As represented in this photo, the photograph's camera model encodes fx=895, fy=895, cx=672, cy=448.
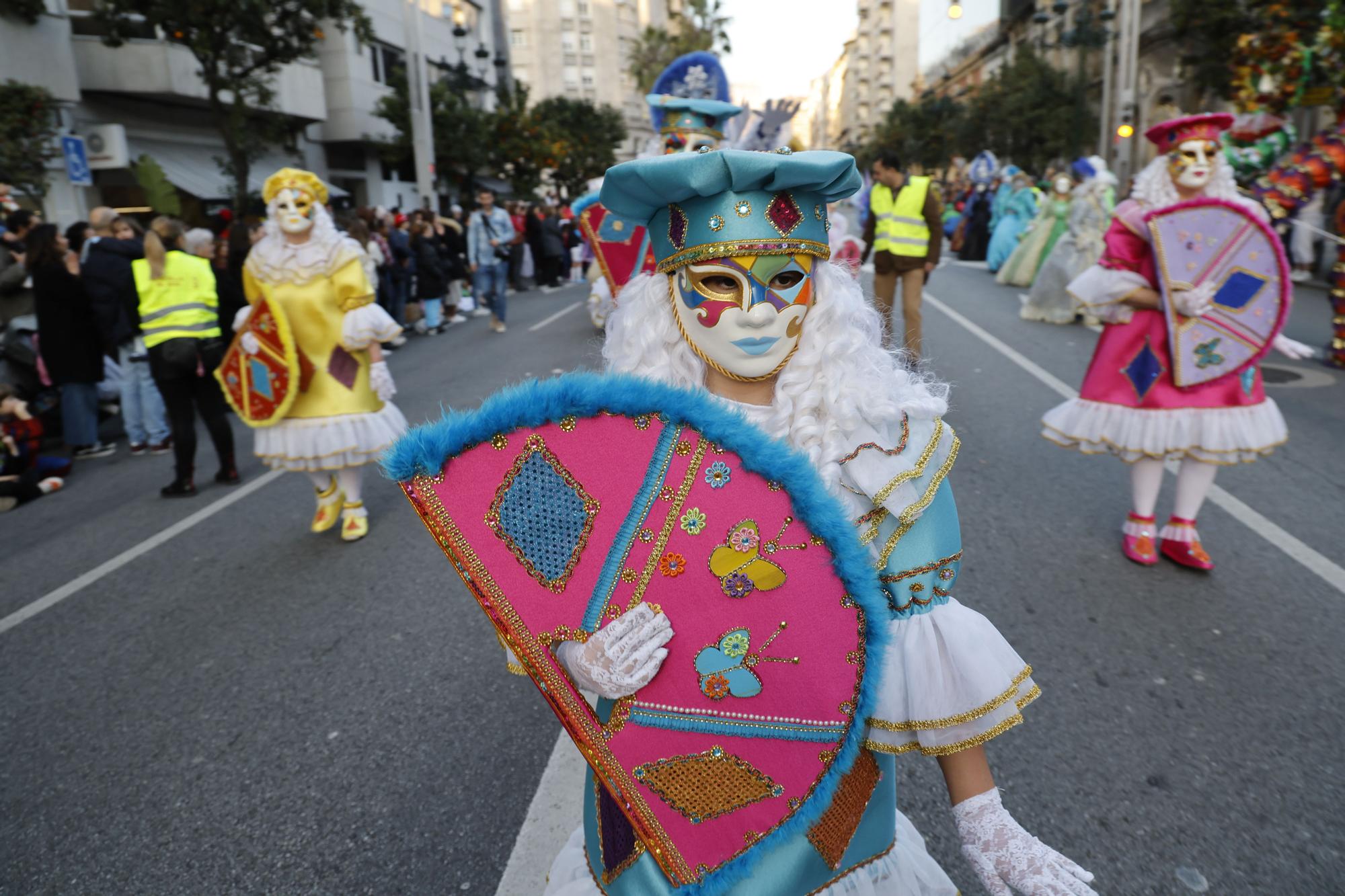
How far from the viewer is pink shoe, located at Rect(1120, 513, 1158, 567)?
4358 mm

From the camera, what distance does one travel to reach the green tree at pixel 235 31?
16219 millimetres

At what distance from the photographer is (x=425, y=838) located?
2.61m

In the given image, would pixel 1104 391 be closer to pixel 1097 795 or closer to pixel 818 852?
pixel 1097 795

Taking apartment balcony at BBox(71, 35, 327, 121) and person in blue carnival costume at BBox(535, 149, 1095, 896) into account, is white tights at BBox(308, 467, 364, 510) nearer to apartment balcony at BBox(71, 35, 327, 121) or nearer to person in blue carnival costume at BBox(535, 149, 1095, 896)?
person in blue carnival costume at BBox(535, 149, 1095, 896)

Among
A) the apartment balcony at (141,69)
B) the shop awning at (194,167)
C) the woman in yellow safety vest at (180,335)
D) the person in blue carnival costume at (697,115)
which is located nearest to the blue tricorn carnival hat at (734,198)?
the person in blue carnival costume at (697,115)

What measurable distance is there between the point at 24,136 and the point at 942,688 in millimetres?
17765

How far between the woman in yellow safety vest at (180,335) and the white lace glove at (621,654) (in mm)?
6088

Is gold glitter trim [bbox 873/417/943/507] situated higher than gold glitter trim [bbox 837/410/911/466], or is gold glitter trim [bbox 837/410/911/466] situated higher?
gold glitter trim [bbox 837/410/911/466]

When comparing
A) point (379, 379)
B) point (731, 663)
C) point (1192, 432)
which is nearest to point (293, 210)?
point (379, 379)

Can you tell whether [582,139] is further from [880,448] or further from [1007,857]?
[1007,857]

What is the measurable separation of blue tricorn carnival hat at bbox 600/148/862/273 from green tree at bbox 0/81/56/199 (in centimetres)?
1542

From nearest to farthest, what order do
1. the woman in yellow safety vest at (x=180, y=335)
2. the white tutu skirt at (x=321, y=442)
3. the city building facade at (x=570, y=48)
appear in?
the white tutu skirt at (x=321, y=442)
the woman in yellow safety vest at (x=180, y=335)
the city building facade at (x=570, y=48)

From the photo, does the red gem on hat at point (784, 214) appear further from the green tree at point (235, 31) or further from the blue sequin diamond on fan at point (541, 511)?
the green tree at point (235, 31)

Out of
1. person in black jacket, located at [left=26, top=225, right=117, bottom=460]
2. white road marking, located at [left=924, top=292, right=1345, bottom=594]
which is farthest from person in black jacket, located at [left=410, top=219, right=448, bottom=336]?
white road marking, located at [left=924, top=292, right=1345, bottom=594]
